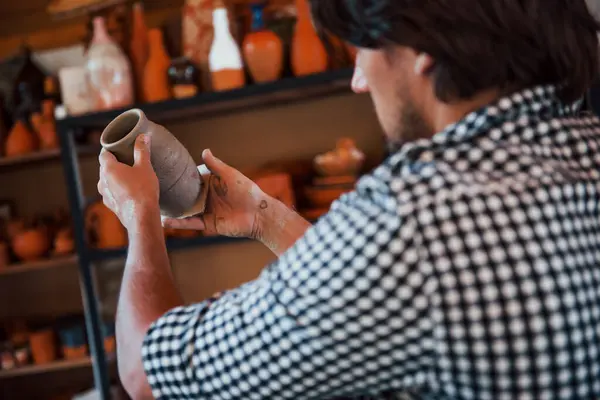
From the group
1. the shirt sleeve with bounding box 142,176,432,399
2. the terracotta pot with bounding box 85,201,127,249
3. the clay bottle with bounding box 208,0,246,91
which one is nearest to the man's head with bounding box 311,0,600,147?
the shirt sleeve with bounding box 142,176,432,399

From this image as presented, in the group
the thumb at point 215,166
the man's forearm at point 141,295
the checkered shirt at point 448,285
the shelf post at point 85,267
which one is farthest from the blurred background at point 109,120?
the checkered shirt at point 448,285

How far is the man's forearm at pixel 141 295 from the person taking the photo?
668mm

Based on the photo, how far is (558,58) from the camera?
598 millimetres

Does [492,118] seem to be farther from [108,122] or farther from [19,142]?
[19,142]

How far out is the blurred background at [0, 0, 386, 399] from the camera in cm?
219

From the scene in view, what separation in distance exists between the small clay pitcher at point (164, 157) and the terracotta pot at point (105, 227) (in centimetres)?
149

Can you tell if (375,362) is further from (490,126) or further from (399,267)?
(490,126)

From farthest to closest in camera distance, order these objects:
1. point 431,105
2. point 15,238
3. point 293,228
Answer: point 15,238 < point 293,228 < point 431,105

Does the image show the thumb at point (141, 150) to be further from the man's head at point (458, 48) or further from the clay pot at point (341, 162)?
the clay pot at point (341, 162)

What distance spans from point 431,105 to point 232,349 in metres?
0.31

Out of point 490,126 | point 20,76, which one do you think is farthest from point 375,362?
point 20,76

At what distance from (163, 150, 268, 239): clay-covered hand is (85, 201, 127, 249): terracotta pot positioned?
144cm

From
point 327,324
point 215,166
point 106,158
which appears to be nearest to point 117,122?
point 106,158

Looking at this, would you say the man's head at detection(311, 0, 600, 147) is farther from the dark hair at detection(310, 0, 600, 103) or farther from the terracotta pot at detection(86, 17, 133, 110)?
the terracotta pot at detection(86, 17, 133, 110)
